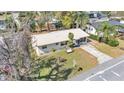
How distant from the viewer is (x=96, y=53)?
5137mm

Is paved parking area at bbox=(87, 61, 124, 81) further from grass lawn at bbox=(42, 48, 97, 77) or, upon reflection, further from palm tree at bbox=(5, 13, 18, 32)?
palm tree at bbox=(5, 13, 18, 32)

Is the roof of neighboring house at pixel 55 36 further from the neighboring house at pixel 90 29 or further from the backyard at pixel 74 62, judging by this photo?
the backyard at pixel 74 62

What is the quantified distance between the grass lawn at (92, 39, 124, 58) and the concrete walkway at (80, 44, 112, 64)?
51 millimetres

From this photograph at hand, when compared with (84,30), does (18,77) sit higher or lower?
lower

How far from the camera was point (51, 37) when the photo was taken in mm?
5102

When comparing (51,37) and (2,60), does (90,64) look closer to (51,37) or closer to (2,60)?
(51,37)

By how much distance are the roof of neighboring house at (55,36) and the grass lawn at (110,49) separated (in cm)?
26

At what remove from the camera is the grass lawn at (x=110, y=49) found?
5008mm

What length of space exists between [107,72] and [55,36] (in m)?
0.88

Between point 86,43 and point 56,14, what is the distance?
0.61 meters

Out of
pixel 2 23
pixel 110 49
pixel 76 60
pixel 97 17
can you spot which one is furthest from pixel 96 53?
pixel 2 23
